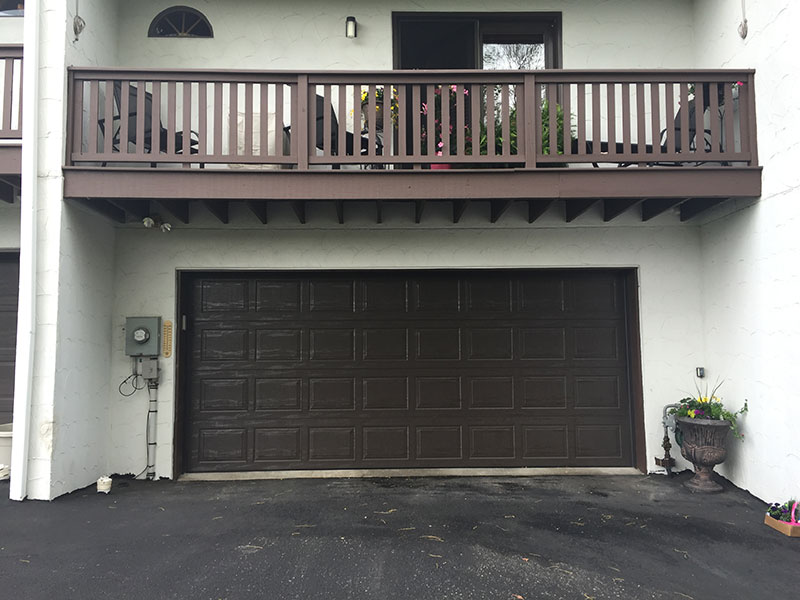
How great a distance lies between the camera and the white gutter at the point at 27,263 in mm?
3607

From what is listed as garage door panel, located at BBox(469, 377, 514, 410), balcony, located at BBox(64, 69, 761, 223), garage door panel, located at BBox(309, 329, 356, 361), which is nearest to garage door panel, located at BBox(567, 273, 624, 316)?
garage door panel, located at BBox(469, 377, 514, 410)

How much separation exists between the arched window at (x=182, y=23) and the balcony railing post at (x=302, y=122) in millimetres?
1957

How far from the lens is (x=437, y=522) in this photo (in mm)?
3465

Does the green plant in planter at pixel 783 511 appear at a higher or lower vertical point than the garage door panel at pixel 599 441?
lower

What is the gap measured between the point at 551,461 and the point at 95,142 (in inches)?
204

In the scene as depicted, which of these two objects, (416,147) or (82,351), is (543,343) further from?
(82,351)

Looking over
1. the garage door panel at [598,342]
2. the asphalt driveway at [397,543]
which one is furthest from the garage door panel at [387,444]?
the garage door panel at [598,342]

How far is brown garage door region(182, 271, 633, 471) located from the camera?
4.75 metres

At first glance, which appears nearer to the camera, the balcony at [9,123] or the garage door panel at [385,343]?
the balcony at [9,123]

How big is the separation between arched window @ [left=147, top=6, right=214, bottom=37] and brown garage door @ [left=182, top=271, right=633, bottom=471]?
2.66 m

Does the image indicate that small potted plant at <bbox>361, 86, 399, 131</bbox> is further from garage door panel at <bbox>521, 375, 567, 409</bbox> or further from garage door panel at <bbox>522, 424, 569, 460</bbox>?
garage door panel at <bbox>522, 424, 569, 460</bbox>

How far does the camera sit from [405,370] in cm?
482

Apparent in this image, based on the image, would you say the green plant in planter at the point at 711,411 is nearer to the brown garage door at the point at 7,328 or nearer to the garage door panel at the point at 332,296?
the garage door panel at the point at 332,296

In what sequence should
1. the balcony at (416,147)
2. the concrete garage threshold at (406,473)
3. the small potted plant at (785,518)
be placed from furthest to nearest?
1. the concrete garage threshold at (406,473)
2. the balcony at (416,147)
3. the small potted plant at (785,518)
